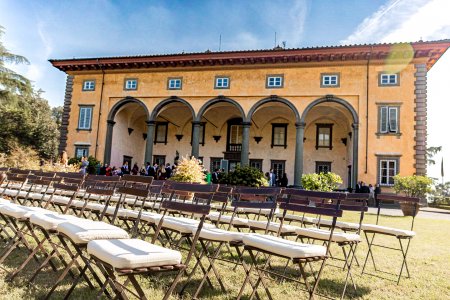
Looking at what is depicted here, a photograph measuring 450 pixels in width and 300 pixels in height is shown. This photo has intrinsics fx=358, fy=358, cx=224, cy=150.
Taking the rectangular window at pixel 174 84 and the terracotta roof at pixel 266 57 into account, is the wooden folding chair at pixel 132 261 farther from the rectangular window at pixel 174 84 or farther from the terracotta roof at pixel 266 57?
the rectangular window at pixel 174 84

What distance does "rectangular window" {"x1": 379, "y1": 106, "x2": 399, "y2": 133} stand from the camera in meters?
19.8

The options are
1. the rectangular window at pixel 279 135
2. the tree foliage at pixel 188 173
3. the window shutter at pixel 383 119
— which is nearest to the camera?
the tree foliage at pixel 188 173

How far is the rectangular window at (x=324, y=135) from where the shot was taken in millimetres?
25312

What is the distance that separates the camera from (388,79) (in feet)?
65.9

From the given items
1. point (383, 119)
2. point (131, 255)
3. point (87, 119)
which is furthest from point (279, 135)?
point (131, 255)

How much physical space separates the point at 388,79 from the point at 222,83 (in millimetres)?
9686

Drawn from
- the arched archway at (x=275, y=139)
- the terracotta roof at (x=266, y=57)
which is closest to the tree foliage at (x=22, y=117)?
the terracotta roof at (x=266, y=57)

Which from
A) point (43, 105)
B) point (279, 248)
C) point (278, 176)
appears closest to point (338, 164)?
point (278, 176)

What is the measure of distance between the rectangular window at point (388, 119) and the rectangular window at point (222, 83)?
912 cm

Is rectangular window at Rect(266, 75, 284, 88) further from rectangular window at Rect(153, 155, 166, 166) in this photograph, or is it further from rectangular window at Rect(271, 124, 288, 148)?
rectangular window at Rect(153, 155, 166, 166)

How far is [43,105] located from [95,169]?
22.9m

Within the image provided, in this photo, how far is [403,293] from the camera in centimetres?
379

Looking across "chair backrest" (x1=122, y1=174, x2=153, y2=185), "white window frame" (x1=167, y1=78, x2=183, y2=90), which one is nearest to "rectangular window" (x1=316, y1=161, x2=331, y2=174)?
"white window frame" (x1=167, y1=78, x2=183, y2=90)

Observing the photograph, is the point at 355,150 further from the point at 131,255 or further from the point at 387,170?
the point at 131,255
